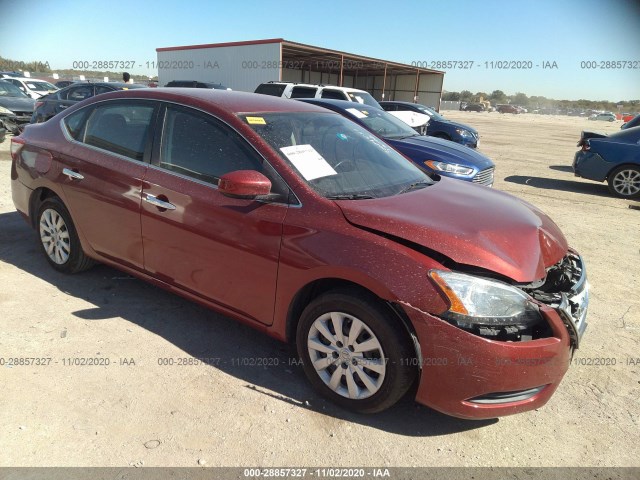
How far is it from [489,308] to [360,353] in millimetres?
722

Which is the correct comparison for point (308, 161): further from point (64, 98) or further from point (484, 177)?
point (64, 98)

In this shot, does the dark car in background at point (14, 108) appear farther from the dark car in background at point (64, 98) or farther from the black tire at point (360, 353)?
the black tire at point (360, 353)

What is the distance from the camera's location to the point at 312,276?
2561mm

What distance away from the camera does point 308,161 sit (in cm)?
293

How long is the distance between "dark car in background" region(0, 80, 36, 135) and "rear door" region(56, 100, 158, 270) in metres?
10.2

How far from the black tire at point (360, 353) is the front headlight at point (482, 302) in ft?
1.01

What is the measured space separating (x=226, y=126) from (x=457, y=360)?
6.59ft

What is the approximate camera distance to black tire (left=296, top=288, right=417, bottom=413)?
2.38 metres

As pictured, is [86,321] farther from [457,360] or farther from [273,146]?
[457,360]

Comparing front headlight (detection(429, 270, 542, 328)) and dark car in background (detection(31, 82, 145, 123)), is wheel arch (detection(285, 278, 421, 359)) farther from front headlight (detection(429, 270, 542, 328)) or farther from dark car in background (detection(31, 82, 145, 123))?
dark car in background (detection(31, 82, 145, 123))

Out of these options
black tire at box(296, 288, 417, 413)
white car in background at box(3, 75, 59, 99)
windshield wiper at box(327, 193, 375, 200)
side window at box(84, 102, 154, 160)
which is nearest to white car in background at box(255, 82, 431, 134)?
white car in background at box(3, 75, 59, 99)

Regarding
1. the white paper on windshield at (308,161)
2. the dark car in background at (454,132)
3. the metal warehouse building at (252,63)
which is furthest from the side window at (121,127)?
the metal warehouse building at (252,63)

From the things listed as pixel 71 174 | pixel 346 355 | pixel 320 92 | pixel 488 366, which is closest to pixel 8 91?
pixel 320 92

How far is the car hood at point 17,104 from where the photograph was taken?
12.8m
